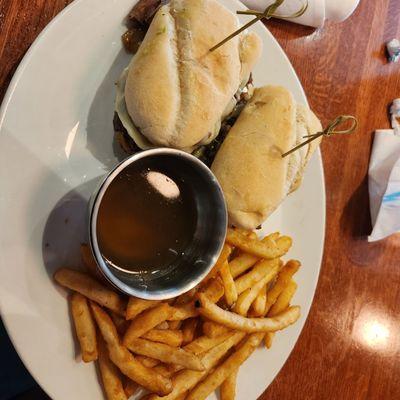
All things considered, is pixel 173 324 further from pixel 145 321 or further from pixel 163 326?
pixel 145 321

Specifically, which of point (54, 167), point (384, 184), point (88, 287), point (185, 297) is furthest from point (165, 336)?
point (384, 184)

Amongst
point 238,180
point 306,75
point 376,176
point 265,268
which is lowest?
point 376,176

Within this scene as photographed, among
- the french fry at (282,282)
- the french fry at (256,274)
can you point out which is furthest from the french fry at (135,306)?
the french fry at (282,282)

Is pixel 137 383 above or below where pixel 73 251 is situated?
below

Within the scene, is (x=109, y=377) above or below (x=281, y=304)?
above

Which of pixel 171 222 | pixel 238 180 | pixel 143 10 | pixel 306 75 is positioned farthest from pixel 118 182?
pixel 306 75

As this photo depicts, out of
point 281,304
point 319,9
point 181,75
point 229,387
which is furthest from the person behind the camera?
point 319,9

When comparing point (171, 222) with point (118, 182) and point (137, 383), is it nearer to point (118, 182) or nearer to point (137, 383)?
point (118, 182)
